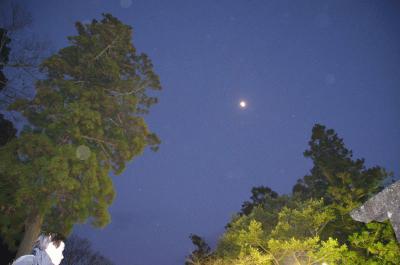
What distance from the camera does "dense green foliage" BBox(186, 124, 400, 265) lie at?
12.0 meters

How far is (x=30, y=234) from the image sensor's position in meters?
10.5

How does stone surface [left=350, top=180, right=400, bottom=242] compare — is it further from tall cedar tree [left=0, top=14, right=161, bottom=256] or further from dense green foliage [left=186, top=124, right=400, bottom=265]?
tall cedar tree [left=0, top=14, right=161, bottom=256]

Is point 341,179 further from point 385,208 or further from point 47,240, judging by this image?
point 47,240

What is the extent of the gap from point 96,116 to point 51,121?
200 centimetres

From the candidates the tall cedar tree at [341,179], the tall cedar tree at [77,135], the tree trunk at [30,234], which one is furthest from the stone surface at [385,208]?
the tall cedar tree at [341,179]

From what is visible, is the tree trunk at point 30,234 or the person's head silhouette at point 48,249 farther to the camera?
the tree trunk at point 30,234

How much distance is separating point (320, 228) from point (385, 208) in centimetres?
1372

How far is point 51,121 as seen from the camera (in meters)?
12.4

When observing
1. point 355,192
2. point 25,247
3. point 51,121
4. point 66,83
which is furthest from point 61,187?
point 355,192

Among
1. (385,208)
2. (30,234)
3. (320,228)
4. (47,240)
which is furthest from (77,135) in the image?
(320,228)

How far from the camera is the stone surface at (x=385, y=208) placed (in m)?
3.55

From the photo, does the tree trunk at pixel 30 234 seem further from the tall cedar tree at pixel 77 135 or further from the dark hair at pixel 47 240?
the dark hair at pixel 47 240

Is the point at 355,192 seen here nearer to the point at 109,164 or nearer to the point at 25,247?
the point at 109,164

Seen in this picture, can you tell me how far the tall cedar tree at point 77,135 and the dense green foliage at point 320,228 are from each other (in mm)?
6543
